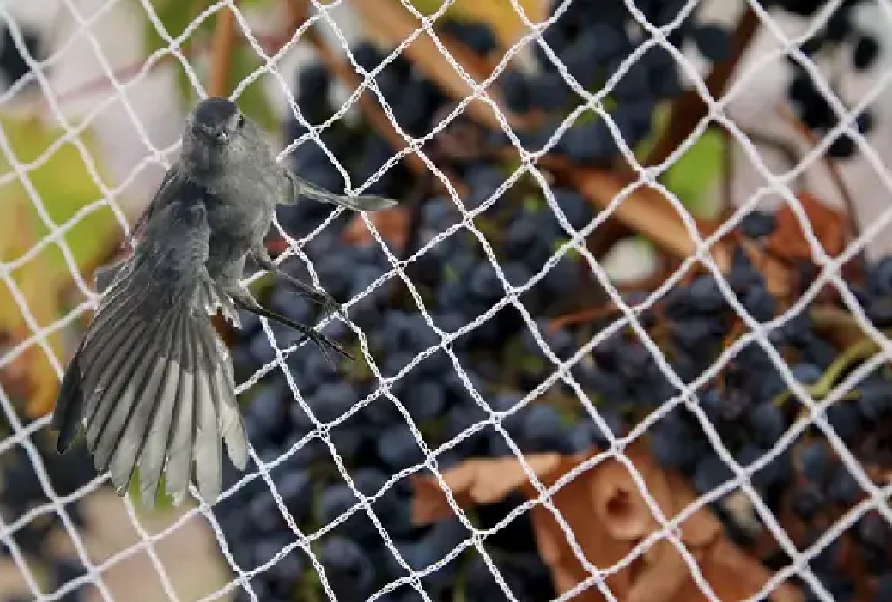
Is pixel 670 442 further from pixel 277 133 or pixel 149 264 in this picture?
pixel 277 133

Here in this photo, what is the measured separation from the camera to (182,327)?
9.0 inches

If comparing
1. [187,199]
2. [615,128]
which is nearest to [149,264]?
[187,199]

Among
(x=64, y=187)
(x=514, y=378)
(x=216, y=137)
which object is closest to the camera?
(x=216, y=137)

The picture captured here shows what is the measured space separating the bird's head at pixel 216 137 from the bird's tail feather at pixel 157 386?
27mm

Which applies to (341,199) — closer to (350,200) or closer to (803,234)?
(350,200)

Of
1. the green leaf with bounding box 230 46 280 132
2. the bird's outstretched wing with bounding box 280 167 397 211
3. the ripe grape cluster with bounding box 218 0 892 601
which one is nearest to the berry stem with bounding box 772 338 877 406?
the ripe grape cluster with bounding box 218 0 892 601

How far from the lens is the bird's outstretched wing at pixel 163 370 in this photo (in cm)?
23

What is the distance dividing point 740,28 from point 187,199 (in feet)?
0.60

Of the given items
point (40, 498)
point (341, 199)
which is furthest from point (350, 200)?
point (40, 498)

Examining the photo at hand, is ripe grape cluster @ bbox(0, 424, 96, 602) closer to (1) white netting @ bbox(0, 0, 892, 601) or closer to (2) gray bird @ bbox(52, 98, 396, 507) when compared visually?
(1) white netting @ bbox(0, 0, 892, 601)

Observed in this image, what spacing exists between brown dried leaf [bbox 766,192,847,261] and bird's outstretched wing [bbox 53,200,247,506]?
173mm

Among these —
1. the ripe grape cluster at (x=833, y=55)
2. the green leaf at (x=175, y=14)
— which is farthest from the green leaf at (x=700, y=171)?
the green leaf at (x=175, y=14)

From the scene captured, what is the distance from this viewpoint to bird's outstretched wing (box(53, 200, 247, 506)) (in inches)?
9.0

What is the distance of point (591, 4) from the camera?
308mm
